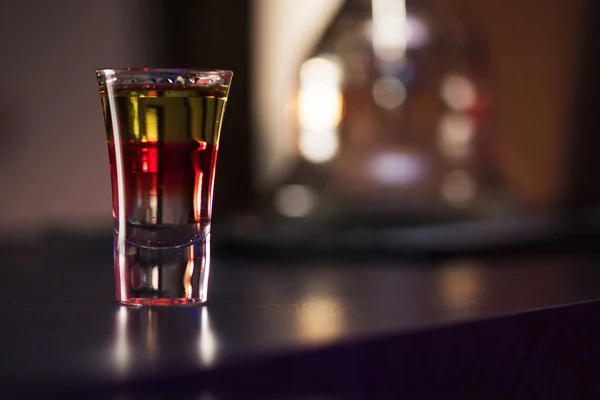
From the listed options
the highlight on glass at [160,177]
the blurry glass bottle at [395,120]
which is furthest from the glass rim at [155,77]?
the blurry glass bottle at [395,120]

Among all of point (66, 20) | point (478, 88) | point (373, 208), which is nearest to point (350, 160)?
point (373, 208)

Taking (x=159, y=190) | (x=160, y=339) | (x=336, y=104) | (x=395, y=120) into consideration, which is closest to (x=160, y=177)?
(x=159, y=190)

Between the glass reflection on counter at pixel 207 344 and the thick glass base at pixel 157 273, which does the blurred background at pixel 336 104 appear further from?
the glass reflection on counter at pixel 207 344

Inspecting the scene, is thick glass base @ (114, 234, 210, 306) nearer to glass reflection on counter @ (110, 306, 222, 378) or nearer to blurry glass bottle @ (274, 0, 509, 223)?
glass reflection on counter @ (110, 306, 222, 378)

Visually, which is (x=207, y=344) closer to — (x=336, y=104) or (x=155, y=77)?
(x=155, y=77)

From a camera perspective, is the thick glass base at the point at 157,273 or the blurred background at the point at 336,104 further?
the blurred background at the point at 336,104

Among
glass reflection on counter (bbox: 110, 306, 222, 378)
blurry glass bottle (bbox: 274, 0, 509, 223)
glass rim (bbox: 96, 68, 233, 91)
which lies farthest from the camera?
blurry glass bottle (bbox: 274, 0, 509, 223)

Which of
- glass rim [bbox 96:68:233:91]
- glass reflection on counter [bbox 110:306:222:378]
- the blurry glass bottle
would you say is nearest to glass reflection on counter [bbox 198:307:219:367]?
glass reflection on counter [bbox 110:306:222:378]

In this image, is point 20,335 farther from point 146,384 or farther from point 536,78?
point 536,78
